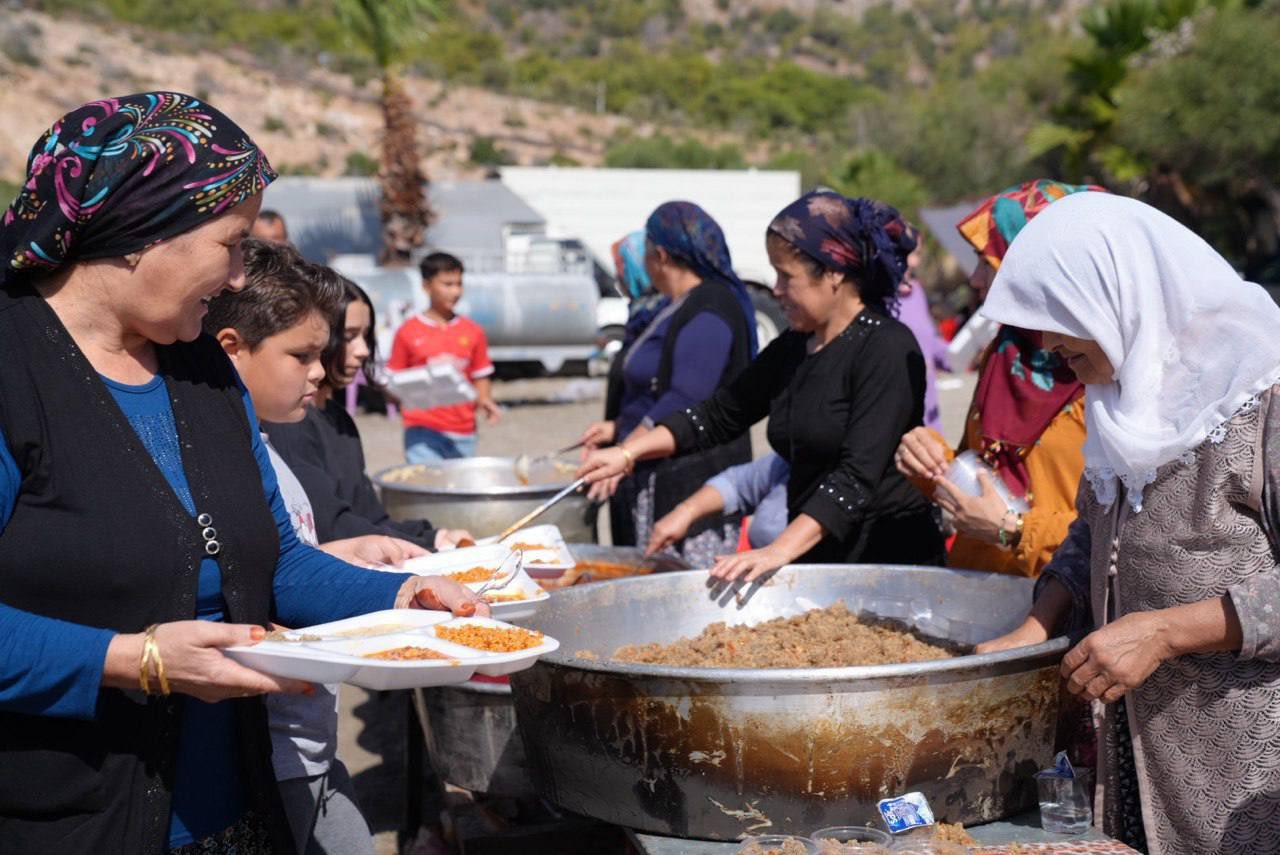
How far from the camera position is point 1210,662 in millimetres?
2129

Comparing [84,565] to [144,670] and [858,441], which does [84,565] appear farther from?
[858,441]

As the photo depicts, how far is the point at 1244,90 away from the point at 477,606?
2527 centimetres

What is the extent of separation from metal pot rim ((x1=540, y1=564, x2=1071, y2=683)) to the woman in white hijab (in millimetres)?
86

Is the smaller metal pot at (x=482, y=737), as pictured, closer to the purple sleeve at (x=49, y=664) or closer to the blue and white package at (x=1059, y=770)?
the blue and white package at (x=1059, y=770)

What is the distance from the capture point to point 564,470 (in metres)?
5.24

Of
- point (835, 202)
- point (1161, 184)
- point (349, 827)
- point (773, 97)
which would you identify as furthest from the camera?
point (773, 97)

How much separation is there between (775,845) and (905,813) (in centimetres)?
22

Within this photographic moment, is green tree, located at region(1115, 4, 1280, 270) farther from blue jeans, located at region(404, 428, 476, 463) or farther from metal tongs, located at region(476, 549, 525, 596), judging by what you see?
metal tongs, located at region(476, 549, 525, 596)

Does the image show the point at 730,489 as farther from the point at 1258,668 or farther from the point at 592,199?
the point at 592,199

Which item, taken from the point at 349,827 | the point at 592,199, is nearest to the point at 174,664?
the point at 349,827

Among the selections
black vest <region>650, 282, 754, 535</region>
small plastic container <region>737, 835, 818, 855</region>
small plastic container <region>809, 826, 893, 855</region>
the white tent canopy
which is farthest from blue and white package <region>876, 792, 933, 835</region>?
the white tent canopy

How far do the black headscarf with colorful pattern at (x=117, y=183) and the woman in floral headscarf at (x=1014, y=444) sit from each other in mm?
1648

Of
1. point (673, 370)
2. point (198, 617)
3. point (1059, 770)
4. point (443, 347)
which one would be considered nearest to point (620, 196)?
point (443, 347)

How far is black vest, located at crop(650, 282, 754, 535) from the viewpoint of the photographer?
4.65 m
